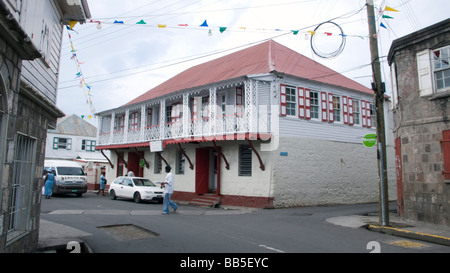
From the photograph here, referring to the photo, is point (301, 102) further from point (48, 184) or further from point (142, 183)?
point (48, 184)

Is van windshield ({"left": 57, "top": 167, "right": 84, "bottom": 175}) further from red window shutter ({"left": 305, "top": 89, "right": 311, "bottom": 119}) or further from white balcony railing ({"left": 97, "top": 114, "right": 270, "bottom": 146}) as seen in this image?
red window shutter ({"left": 305, "top": 89, "right": 311, "bottom": 119})

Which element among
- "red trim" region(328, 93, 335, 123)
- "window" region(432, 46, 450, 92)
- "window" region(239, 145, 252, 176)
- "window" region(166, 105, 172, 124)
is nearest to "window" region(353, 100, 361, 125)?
"red trim" region(328, 93, 335, 123)

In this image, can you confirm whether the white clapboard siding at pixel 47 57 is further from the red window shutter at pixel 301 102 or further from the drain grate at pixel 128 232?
the red window shutter at pixel 301 102

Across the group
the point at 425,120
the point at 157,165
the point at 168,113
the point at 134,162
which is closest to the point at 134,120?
the point at 134,162

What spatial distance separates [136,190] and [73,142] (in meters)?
26.1

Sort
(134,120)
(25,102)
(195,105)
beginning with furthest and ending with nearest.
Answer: (134,120) < (195,105) < (25,102)

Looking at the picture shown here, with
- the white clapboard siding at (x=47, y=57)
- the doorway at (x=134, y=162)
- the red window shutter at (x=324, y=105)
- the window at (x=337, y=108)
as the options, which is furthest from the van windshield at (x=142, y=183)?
the white clapboard siding at (x=47, y=57)

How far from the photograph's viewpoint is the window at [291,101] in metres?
16.5

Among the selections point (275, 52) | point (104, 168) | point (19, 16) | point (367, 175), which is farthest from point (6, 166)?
point (104, 168)

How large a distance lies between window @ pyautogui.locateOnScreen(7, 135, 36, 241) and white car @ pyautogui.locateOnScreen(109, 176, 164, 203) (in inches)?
446

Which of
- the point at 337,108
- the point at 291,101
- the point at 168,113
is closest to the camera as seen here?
the point at 291,101

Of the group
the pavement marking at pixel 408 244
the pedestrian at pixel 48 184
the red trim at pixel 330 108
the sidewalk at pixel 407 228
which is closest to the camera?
the pavement marking at pixel 408 244

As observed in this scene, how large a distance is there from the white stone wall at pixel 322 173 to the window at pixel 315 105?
4.47 feet

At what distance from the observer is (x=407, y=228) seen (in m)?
10.0
